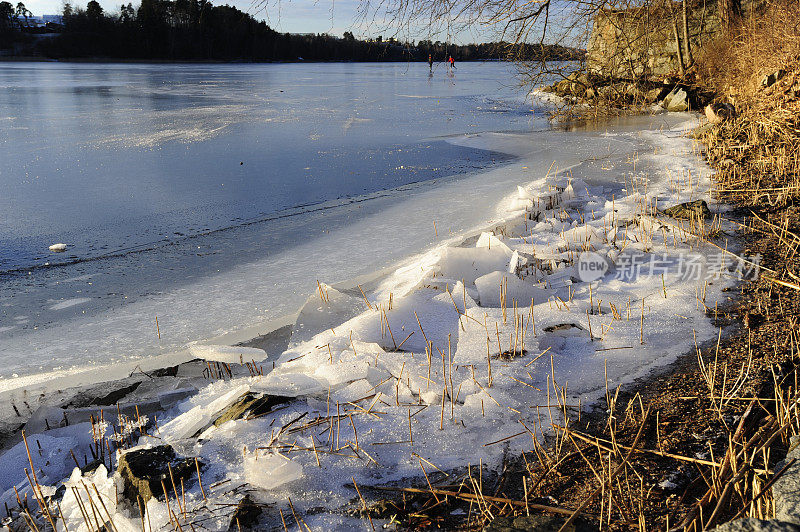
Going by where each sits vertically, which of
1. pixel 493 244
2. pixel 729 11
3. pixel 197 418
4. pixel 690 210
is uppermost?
pixel 729 11

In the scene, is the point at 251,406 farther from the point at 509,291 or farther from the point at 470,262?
the point at 470,262

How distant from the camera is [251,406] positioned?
2584mm

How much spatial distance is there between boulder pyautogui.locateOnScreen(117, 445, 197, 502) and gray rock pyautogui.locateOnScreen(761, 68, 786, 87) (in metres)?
10.2

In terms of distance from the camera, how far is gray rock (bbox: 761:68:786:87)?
9.06m

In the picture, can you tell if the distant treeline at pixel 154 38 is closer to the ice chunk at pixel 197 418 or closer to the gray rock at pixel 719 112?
the gray rock at pixel 719 112

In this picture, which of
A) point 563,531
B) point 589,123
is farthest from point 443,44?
point 589,123

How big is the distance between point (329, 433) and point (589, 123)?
14.0 m

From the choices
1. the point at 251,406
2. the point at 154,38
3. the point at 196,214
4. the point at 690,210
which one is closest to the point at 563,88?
the point at 690,210

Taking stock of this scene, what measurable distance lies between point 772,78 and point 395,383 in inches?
383

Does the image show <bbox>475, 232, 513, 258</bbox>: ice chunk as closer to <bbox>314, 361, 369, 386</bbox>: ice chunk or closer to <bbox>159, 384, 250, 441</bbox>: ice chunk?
<bbox>314, 361, 369, 386</bbox>: ice chunk

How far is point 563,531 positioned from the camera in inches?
64.0

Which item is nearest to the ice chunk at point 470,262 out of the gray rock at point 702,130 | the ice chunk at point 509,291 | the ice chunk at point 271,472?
the ice chunk at point 509,291

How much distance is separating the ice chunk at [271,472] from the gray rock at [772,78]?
993 cm

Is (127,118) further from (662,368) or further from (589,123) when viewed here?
(662,368)
